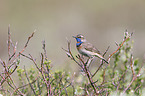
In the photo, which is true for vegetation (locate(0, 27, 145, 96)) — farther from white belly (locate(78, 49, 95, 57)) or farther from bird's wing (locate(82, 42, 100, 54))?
bird's wing (locate(82, 42, 100, 54))

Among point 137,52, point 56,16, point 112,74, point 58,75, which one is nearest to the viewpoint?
point 58,75

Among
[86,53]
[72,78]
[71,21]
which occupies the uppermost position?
[86,53]

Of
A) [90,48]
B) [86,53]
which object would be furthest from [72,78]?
[90,48]

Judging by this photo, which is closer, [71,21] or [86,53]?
[86,53]

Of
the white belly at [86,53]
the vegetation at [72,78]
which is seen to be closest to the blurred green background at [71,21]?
the white belly at [86,53]

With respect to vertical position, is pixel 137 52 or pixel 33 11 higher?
pixel 33 11

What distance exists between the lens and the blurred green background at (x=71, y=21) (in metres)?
10.4

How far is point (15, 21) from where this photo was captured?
1203 cm

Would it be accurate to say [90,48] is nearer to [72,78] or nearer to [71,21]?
[72,78]

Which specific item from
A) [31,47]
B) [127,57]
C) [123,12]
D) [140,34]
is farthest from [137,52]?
[127,57]

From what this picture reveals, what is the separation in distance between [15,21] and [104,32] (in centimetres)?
326

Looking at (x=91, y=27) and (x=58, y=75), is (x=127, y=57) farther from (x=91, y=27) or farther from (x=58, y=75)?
(x=91, y=27)

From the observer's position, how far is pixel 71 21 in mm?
11922

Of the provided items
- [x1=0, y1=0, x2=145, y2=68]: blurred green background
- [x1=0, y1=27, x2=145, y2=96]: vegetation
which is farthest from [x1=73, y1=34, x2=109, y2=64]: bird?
[x1=0, y1=0, x2=145, y2=68]: blurred green background
